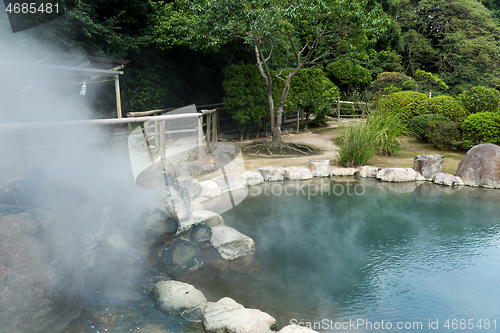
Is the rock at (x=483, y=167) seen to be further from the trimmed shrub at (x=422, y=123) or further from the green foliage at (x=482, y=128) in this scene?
the trimmed shrub at (x=422, y=123)

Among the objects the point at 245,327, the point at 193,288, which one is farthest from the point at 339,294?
the point at 193,288

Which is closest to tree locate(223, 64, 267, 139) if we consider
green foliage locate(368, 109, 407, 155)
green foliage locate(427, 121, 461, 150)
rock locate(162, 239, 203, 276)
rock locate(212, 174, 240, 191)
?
green foliage locate(368, 109, 407, 155)

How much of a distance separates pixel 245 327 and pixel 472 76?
59.3ft

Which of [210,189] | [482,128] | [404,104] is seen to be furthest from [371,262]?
[404,104]

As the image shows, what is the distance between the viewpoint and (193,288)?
10.5ft

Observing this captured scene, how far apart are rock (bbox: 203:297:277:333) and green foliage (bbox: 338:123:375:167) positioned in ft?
16.4

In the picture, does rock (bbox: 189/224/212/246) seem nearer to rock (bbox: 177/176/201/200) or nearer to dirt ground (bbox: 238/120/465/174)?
rock (bbox: 177/176/201/200)

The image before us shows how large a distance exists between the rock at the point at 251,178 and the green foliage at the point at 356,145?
1935mm

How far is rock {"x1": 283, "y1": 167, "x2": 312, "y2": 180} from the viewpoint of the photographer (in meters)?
6.93

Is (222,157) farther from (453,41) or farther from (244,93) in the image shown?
(453,41)

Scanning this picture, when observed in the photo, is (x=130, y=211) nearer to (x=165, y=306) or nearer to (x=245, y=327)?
(x=165, y=306)

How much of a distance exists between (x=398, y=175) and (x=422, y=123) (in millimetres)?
3454

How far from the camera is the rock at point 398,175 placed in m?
6.86

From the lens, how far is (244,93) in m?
9.63
